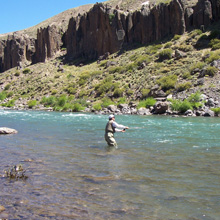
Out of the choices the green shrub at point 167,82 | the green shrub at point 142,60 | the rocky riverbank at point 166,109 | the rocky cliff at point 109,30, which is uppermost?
the rocky cliff at point 109,30

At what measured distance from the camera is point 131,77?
46156mm

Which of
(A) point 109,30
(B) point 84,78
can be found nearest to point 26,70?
(A) point 109,30

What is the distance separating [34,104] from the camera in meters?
46.8

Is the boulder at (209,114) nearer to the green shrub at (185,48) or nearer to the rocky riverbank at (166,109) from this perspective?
the rocky riverbank at (166,109)

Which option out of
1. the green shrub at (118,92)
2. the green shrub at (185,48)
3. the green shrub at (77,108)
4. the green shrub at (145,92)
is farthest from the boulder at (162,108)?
the green shrub at (185,48)

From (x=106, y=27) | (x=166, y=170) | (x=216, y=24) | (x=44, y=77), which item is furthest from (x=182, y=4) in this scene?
(x=166, y=170)

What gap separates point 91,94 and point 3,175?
39.4 m

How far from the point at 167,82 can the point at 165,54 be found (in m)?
10.7

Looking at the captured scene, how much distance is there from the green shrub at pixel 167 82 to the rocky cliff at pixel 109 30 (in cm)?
1683

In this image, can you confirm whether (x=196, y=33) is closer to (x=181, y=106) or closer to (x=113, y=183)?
(x=181, y=106)

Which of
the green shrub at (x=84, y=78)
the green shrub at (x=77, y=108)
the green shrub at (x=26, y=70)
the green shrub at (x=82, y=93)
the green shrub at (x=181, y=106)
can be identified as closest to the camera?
the green shrub at (x=181, y=106)

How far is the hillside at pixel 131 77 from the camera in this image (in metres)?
36.2

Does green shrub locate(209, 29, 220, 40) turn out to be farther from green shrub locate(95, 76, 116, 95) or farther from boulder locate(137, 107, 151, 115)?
boulder locate(137, 107, 151, 115)

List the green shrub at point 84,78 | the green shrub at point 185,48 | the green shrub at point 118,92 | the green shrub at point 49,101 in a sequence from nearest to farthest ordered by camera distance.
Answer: the green shrub at point 118,92, the green shrub at point 185,48, the green shrub at point 49,101, the green shrub at point 84,78
